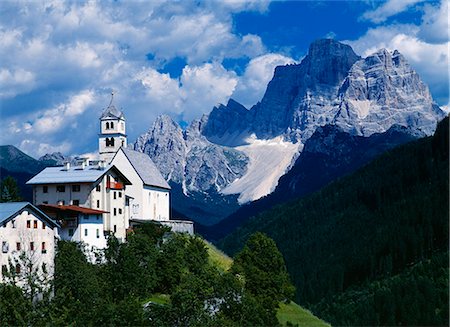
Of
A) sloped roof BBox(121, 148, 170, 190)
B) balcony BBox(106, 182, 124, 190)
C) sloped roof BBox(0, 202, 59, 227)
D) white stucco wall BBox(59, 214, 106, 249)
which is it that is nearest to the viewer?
sloped roof BBox(0, 202, 59, 227)

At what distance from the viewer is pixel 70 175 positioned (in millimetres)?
103500

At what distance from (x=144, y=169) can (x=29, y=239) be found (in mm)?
41647

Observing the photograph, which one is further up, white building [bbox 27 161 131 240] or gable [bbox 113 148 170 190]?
gable [bbox 113 148 170 190]

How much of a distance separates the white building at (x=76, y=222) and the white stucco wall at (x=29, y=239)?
19.8 ft

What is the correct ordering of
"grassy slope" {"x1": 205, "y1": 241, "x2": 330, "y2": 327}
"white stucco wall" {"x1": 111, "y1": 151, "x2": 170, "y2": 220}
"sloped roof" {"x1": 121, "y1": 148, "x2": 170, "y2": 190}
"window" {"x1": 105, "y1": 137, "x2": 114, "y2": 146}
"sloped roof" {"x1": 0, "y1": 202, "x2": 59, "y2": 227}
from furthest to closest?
"window" {"x1": 105, "y1": 137, "x2": 114, "y2": 146}
"sloped roof" {"x1": 121, "y1": 148, "x2": 170, "y2": 190}
"white stucco wall" {"x1": 111, "y1": 151, "x2": 170, "y2": 220}
"grassy slope" {"x1": 205, "y1": 241, "x2": 330, "y2": 327}
"sloped roof" {"x1": 0, "y1": 202, "x2": 59, "y2": 227}

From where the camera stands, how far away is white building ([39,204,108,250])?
9331 cm

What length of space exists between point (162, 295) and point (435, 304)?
124453mm

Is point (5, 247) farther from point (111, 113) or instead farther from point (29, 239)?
point (111, 113)

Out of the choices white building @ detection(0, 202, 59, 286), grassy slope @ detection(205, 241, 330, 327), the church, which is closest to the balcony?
the church

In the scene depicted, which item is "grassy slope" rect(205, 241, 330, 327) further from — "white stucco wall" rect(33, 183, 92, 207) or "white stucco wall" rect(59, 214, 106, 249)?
"white stucco wall" rect(33, 183, 92, 207)

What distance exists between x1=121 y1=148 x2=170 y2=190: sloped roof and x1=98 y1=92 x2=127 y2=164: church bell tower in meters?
5.83

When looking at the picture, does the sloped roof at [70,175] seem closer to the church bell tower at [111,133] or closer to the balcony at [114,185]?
the balcony at [114,185]

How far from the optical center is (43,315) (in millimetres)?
59750

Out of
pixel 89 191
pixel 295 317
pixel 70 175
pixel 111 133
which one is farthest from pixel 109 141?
pixel 295 317
